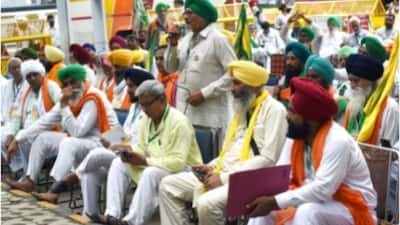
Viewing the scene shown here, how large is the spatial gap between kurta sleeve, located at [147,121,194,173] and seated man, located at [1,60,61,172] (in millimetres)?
2932

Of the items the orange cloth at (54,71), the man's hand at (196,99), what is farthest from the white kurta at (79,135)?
the orange cloth at (54,71)

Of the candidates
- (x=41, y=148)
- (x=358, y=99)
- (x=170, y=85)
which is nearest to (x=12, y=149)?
(x=41, y=148)

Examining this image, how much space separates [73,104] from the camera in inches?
333

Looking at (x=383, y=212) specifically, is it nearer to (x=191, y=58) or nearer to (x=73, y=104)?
(x=191, y=58)

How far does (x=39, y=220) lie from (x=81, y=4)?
10.3 meters

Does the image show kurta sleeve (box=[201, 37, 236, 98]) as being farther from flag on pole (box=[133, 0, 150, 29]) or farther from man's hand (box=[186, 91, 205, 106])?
flag on pole (box=[133, 0, 150, 29])

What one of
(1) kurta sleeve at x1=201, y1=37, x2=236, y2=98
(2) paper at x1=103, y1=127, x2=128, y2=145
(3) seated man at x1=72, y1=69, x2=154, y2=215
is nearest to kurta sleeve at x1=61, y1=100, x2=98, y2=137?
(3) seated man at x1=72, y1=69, x2=154, y2=215

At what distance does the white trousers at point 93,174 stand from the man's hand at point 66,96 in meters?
0.77

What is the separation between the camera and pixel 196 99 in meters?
7.54

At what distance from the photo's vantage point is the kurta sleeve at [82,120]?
8297mm

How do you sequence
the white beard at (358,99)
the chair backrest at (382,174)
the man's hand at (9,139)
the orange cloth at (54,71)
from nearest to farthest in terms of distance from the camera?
the chair backrest at (382,174)
the white beard at (358,99)
the man's hand at (9,139)
the orange cloth at (54,71)

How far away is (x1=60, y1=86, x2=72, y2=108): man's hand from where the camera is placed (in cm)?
827

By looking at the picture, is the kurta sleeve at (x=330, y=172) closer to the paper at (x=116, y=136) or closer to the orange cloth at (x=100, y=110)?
the paper at (x=116, y=136)

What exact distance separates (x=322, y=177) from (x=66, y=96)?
3946 mm
